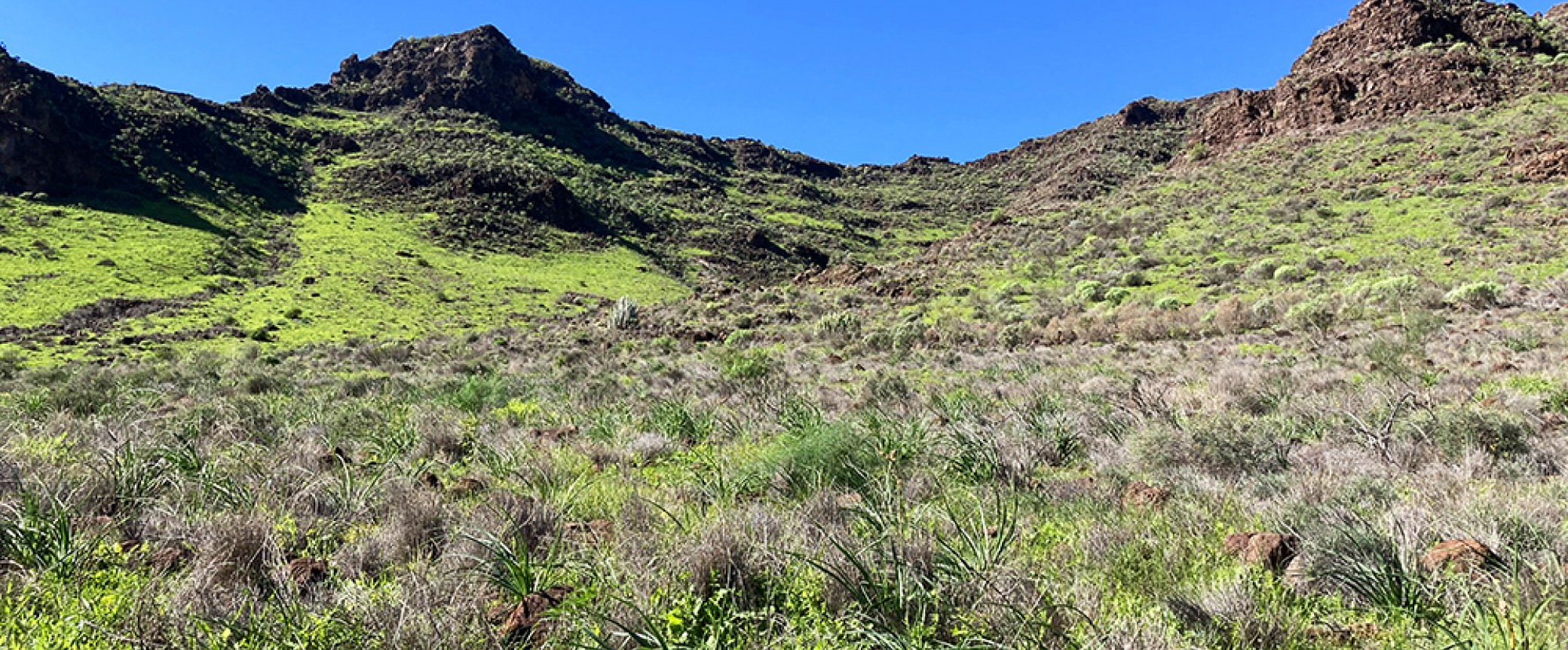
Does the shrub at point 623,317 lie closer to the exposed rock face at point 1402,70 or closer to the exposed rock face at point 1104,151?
the exposed rock face at point 1402,70

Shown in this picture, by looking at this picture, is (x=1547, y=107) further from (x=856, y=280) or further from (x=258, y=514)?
(x=258, y=514)

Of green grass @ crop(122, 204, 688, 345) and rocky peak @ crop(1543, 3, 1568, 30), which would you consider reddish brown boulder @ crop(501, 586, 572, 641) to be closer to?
green grass @ crop(122, 204, 688, 345)

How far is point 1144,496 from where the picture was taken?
3609 millimetres

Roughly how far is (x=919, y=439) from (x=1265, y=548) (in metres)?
2.75

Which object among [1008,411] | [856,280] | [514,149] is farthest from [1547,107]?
[514,149]

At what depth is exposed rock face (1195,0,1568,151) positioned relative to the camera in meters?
35.4

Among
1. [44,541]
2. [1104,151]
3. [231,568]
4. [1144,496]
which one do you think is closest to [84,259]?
[44,541]

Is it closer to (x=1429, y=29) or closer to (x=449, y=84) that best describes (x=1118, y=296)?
(x=1429, y=29)

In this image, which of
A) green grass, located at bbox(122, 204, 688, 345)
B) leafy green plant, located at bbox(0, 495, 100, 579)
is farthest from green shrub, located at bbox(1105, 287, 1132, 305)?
green grass, located at bbox(122, 204, 688, 345)

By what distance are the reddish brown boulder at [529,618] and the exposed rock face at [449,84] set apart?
126 meters

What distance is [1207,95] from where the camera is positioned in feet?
396

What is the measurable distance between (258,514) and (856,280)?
1188 inches

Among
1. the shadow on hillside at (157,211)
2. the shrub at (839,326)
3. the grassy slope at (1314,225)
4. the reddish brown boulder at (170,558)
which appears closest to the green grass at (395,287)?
the shadow on hillside at (157,211)

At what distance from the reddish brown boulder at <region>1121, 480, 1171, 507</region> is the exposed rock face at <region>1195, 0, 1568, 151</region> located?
4611 cm
